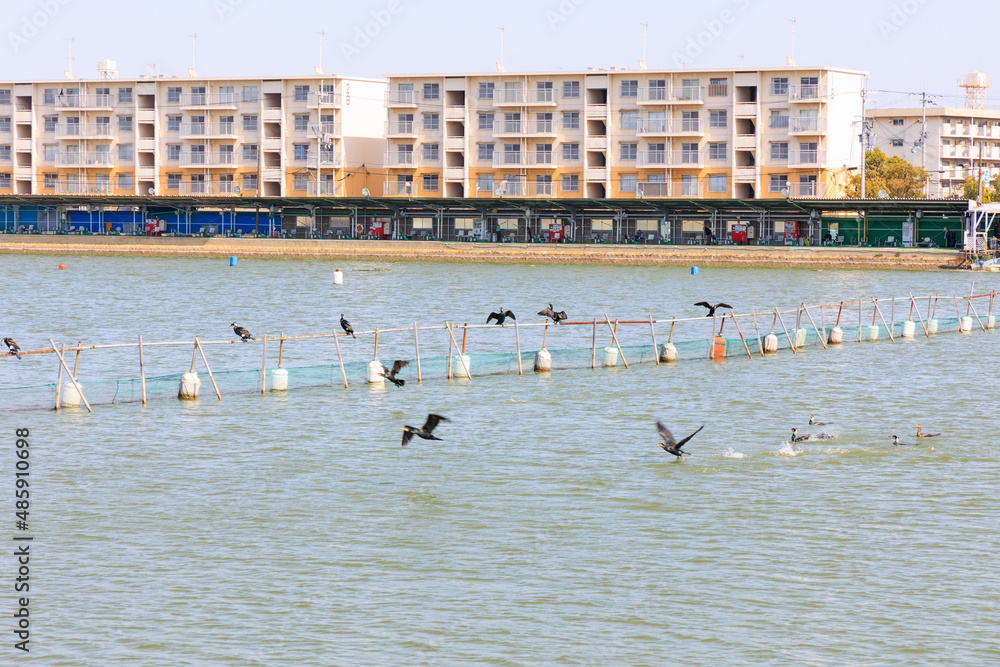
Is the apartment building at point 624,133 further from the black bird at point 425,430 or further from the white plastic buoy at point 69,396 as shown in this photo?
the black bird at point 425,430

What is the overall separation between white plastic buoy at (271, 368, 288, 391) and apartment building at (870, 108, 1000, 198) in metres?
115

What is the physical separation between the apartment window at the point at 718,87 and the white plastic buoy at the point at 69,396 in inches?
2940

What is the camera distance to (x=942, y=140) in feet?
447

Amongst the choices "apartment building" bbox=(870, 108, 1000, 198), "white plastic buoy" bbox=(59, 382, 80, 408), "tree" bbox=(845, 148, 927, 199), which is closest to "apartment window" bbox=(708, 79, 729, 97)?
"tree" bbox=(845, 148, 927, 199)

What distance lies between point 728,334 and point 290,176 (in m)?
63.1

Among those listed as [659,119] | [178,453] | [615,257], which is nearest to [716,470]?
[178,453]

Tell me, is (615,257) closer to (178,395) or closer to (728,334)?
(728,334)

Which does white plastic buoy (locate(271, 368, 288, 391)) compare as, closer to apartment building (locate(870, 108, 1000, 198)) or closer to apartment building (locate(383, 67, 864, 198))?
apartment building (locate(383, 67, 864, 198))

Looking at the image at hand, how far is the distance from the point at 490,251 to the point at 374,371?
6388 cm

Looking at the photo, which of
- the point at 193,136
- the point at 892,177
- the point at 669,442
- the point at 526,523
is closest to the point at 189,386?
the point at 669,442

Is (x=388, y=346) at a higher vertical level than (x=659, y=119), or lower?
lower

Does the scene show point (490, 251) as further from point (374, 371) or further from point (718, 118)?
point (374, 371)

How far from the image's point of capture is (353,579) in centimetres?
1677

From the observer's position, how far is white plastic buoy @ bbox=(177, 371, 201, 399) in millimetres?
29078
